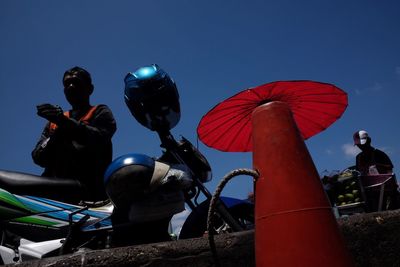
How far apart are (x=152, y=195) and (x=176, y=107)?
2.63 feet

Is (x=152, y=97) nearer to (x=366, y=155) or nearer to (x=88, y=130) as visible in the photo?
(x=88, y=130)

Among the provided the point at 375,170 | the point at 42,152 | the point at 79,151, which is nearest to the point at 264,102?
the point at 79,151

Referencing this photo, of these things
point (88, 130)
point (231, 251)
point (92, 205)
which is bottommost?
point (231, 251)

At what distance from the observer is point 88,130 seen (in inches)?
94.1

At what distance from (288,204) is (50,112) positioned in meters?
1.81

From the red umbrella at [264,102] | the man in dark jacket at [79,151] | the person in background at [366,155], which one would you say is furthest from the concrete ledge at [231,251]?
the person in background at [366,155]

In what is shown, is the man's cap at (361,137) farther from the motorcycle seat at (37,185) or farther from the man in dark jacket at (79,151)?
the motorcycle seat at (37,185)

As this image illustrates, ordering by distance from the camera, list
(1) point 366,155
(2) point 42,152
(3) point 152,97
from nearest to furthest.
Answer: (3) point 152,97
(2) point 42,152
(1) point 366,155

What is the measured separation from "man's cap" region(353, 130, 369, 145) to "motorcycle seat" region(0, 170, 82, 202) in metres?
5.07

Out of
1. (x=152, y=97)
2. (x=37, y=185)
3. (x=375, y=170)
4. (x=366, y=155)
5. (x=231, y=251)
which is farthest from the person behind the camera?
(x=366, y=155)

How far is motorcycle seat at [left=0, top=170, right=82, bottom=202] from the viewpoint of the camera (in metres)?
2.13

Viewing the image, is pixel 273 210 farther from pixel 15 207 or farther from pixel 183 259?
pixel 15 207

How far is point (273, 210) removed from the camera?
1084 mm

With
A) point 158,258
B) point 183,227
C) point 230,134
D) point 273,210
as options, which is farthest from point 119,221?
point 273,210
